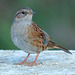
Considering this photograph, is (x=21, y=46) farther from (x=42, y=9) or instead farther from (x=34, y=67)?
(x=42, y=9)

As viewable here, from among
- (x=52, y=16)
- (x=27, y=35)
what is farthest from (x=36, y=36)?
(x=52, y=16)

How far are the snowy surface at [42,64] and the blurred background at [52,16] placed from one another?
114 inches

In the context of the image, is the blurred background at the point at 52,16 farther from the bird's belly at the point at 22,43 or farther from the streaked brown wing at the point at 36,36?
the bird's belly at the point at 22,43

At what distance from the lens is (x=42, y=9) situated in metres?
12.2

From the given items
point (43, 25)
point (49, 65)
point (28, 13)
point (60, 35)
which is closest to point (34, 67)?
point (49, 65)

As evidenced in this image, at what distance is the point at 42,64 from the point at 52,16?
4.12m

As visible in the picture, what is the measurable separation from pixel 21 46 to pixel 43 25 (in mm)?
3897

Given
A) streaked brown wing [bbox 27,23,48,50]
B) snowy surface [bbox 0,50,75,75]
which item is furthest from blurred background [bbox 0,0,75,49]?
streaked brown wing [bbox 27,23,48,50]

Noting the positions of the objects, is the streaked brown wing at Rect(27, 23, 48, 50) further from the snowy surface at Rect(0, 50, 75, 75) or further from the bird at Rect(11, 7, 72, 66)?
the snowy surface at Rect(0, 50, 75, 75)

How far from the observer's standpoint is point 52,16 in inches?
468

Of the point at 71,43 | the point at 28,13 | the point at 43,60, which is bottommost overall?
the point at 71,43

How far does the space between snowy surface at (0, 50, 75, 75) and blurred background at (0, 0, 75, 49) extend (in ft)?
9.50

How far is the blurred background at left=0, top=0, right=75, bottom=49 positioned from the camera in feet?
38.8

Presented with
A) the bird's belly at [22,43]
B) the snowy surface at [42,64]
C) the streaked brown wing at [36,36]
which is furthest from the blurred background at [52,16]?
the bird's belly at [22,43]
